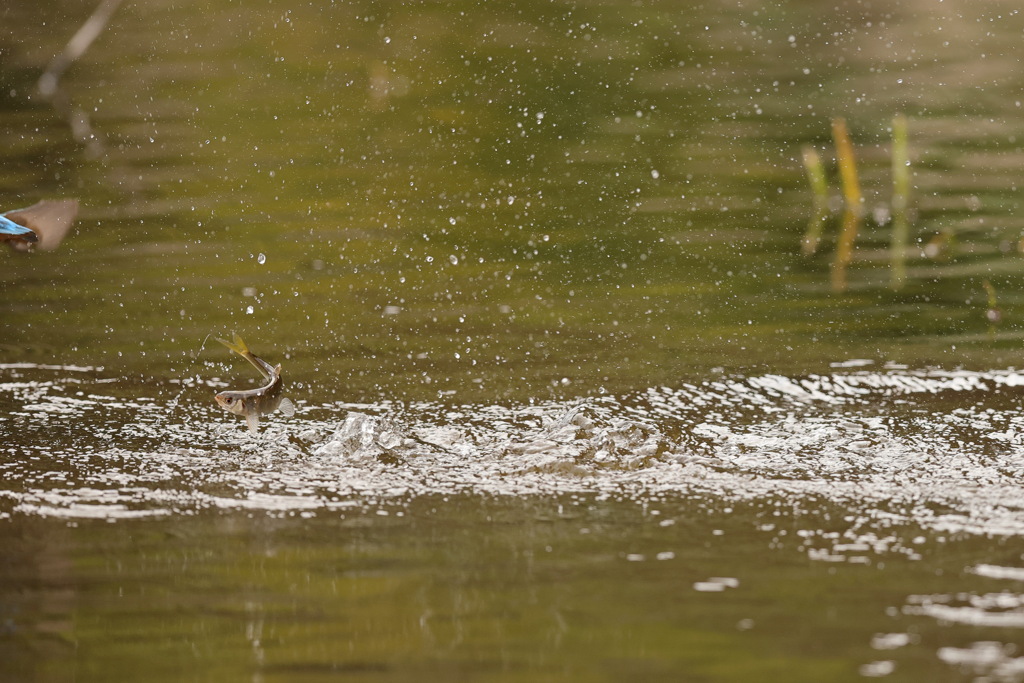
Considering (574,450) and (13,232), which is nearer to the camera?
(13,232)

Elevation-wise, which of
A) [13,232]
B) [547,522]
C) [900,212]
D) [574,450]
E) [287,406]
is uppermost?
[13,232]

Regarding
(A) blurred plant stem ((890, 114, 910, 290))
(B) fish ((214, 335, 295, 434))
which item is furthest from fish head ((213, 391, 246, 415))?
(A) blurred plant stem ((890, 114, 910, 290))

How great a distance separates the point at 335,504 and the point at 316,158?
5.08m

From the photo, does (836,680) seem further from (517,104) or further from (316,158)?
(517,104)

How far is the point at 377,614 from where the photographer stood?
3568 millimetres

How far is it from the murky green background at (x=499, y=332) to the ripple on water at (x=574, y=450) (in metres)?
0.02

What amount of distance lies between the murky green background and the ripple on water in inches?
0.9

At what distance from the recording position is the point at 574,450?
4.66 m

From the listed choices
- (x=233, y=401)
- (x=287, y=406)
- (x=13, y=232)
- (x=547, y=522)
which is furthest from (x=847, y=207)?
(x=13, y=232)

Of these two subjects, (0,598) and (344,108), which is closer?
(0,598)

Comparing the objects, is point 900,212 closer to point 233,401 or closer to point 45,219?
point 233,401

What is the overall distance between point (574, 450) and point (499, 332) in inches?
57.9

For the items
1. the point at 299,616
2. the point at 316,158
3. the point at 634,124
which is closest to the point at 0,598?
the point at 299,616

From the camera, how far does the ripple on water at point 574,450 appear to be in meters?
4.33
